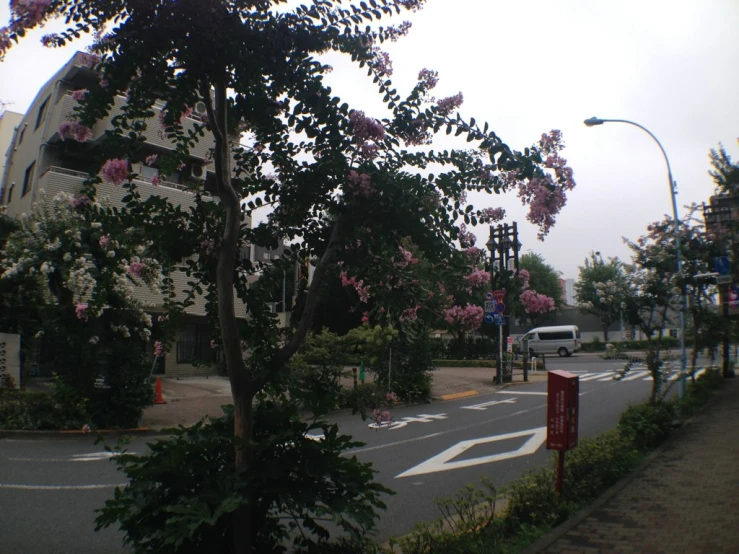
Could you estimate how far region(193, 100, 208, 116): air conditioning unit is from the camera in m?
3.69

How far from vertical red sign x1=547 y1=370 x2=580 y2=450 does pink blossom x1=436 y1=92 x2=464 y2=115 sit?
3.24m

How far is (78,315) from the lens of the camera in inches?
517

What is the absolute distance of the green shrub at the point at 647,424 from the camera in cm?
868

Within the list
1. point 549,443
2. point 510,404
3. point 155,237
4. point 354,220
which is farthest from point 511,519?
point 510,404

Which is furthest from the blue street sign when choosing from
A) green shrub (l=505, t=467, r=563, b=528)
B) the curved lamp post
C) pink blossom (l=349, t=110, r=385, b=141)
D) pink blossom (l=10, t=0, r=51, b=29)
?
pink blossom (l=10, t=0, r=51, b=29)

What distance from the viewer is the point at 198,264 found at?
3.96 m

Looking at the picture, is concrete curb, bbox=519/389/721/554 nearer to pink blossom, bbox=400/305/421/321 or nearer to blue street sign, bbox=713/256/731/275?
pink blossom, bbox=400/305/421/321

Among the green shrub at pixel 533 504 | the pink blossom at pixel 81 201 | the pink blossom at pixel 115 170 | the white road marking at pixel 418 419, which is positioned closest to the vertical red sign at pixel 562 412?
the green shrub at pixel 533 504

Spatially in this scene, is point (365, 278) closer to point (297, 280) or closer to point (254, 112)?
point (297, 280)

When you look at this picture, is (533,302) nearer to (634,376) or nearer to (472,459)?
(472,459)

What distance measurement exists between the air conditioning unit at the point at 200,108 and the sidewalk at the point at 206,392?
23.9 ft

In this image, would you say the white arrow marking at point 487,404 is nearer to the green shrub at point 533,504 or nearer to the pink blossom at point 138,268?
the green shrub at point 533,504

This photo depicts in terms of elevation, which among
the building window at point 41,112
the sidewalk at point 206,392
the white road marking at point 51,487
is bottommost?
the sidewalk at point 206,392

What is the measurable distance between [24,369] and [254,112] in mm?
15627
